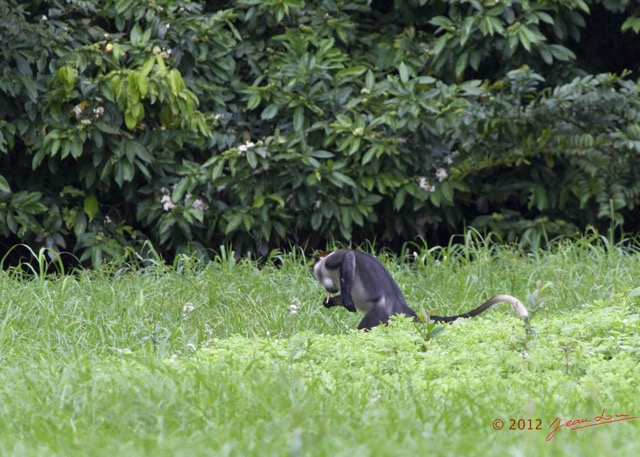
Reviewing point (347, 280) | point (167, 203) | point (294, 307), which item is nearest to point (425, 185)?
point (167, 203)

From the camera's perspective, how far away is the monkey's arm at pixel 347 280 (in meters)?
5.42

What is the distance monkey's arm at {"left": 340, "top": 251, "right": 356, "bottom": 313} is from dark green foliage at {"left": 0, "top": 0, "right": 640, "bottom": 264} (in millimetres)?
2558

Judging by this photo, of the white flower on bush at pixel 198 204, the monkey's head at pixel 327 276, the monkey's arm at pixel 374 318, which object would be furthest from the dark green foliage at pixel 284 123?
the monkey's arm at pixel 374 318

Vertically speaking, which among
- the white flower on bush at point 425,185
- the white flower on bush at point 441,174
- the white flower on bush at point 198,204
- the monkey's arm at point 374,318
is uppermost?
the monkey's arm at point 374,318

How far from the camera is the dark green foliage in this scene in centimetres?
795

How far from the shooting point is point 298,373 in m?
4.24

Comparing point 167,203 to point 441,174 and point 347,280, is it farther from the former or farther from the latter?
point 347,280

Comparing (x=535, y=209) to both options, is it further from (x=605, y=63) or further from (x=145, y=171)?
(x=145, y=171)

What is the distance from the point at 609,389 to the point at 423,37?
17.3 feet

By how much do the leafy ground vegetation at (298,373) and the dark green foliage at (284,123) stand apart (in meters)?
1.36

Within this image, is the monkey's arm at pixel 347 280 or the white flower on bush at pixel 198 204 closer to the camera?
the monkey's arm at pixel 347 280
